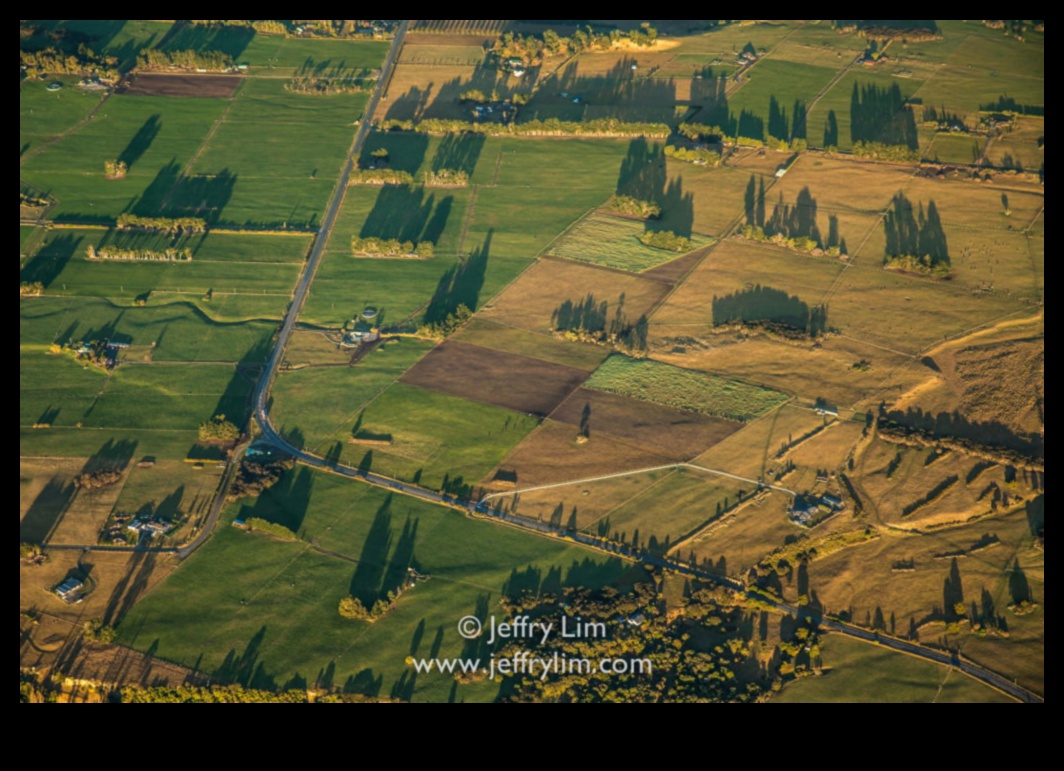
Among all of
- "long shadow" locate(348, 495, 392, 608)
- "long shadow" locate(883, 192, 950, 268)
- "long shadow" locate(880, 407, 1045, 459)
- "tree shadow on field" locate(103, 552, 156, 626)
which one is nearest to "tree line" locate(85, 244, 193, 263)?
"tree shadow on field" locate(103, 552, 156, 626)

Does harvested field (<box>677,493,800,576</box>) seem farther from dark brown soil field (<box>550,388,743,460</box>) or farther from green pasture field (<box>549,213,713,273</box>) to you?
green pasture field (<box>549,213,713,273</box>)

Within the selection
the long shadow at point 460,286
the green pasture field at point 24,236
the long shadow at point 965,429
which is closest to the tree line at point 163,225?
the green pasture field at point 24,236

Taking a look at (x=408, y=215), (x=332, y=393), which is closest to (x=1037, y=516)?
(x=332, y=393)

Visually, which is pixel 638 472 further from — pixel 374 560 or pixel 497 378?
pixel 374 560

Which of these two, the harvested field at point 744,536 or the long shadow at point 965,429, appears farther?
the long shadow at point 965,429

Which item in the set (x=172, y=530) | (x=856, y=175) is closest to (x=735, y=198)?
(x=856, y=175)

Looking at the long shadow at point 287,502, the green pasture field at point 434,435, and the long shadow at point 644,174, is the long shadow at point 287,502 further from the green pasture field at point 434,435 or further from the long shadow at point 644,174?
the long shadow at point 644,174
